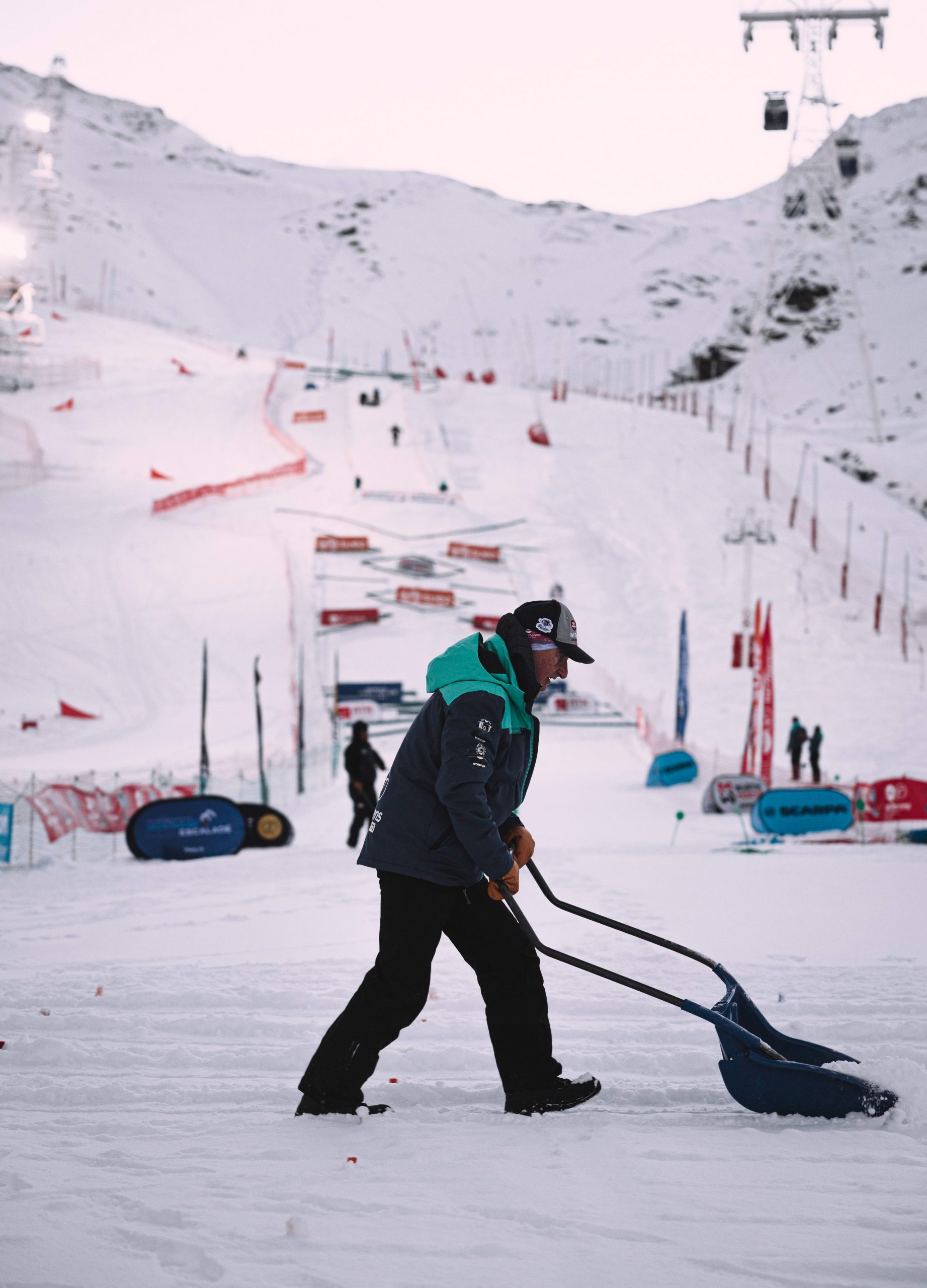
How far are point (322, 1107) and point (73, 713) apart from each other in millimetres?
19587

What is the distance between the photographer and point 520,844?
354 centimetres

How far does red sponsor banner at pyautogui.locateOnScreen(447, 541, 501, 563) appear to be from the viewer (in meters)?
35.2

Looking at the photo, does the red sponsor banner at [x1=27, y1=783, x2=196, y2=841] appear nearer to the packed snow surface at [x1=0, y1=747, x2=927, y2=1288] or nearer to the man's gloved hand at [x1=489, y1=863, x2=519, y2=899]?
the packed snow surface at [x1=0, y1=747, x2=927, y2=1288]

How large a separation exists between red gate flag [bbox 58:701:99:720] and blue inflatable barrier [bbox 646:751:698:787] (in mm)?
11512

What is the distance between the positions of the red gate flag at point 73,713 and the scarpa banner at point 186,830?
38.8 ft

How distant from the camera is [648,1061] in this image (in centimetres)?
414

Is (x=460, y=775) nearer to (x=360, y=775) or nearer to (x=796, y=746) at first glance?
(x=360, y=775)

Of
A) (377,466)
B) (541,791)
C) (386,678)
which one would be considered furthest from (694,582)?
(541,791)

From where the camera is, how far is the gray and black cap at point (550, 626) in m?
3.50

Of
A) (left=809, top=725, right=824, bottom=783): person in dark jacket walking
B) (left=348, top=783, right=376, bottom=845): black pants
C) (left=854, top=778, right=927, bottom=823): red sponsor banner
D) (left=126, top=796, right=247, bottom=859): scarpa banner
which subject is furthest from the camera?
(left=809, top=725, right=824, bottom=783): person in dark jacket walking


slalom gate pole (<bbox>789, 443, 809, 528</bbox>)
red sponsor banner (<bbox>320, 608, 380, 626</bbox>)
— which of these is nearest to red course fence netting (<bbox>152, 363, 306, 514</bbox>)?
red sponsor banner (<bbox>320, 608, 380, 626</bbox>)

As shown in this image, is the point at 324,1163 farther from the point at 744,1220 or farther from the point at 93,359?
the point at 93,359

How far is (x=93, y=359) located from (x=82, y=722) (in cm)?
3946

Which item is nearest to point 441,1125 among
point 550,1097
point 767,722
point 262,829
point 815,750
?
point 550,1097
